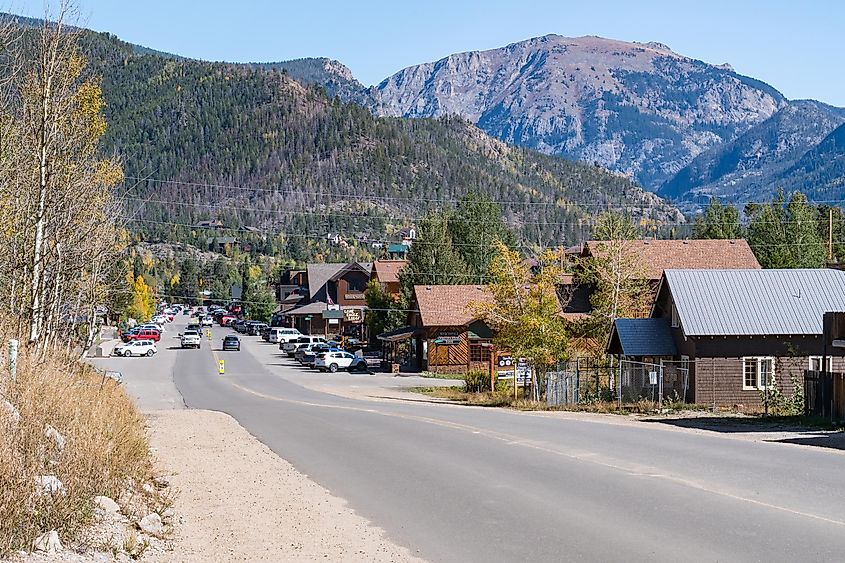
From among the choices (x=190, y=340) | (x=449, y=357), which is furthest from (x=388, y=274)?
(x=449, y=357)

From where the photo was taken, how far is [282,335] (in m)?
105

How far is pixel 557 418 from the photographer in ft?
109

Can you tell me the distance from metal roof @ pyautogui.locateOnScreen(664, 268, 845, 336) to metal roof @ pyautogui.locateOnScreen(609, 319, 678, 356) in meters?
A: 1.92

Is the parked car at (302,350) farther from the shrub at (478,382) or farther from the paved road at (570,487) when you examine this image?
the paved road at (570,487)

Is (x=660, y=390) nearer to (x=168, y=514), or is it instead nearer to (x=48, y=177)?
(x=48, y=177)

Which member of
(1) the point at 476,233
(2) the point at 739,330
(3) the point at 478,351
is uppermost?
(1) the point at 476,233

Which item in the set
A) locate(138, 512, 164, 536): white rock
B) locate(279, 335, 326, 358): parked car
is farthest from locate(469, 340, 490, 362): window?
locate(138, 512, 164, 536): white rock

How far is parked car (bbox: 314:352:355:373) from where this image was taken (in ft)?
239

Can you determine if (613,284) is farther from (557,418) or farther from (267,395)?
(557,418)

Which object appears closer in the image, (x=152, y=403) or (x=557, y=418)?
(x=557, y=418)

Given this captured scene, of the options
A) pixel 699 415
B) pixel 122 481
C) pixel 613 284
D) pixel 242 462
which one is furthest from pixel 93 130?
pixel 613 284

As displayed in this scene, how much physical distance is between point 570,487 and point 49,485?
8.23 m

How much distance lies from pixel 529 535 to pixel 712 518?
2.48 metres

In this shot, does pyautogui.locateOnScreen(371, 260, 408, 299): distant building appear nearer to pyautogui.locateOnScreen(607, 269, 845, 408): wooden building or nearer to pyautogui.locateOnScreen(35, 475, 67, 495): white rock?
pyautogui.locateOnScreen(607, 269, 845, 408): wooden building
